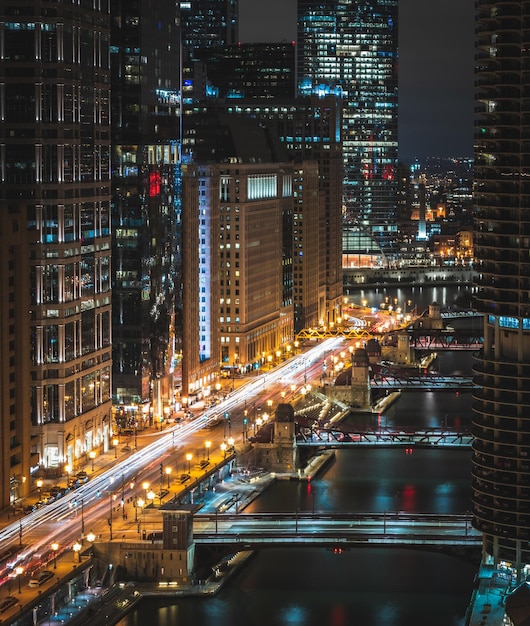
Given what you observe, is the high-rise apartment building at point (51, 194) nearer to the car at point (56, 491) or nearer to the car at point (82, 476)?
the car at point (82, 476)

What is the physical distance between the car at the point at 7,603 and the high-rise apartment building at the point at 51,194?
25.2m

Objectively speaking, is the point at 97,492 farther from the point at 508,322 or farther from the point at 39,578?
the point at 508,322

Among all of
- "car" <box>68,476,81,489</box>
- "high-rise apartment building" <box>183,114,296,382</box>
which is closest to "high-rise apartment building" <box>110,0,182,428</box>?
"high-rise apartment building" <box>183,114,296,382</box>

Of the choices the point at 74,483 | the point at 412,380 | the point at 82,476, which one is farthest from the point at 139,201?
the point at 412,380

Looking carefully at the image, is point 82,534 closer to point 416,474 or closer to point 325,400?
point 416,474

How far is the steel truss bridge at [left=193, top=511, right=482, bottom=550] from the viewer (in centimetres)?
11888

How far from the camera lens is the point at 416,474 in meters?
148

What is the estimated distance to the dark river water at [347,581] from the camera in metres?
111

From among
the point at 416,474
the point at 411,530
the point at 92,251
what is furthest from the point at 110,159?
the point at 411,530

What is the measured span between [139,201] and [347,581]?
50.5 m

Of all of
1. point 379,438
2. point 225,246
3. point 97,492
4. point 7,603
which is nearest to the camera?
point 7,603

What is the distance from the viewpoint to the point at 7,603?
105 meters

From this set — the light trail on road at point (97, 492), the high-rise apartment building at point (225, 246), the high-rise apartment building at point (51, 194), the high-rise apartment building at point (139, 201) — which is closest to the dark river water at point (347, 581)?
the light trail on road at point (97, 492)

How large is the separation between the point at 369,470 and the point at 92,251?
2865 cm
